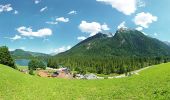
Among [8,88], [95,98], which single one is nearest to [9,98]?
[8,88]

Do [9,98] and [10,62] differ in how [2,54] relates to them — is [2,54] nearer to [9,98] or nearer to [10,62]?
[10,62]

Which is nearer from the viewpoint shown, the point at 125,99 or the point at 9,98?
the point at 125,99

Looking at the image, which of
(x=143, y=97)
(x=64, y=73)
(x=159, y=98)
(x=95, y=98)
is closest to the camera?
(x=159, y=98)

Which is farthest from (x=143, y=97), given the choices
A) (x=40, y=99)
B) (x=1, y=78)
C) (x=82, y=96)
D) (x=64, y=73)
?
(x=64, y=73)

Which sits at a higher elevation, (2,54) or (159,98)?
(2,54)

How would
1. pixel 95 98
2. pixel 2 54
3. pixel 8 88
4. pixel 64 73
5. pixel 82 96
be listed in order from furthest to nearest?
1. pixel 64 73
2. pixel 2 54
3. pixel 8 88
4. pixel 82 96
5. pixel 95 98

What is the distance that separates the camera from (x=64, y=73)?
15650cm

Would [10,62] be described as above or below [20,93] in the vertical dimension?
above

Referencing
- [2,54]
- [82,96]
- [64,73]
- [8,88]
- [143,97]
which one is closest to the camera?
[143,97]

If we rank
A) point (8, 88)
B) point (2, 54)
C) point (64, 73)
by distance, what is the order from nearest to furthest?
1. point (8, 88)
2. point (2, 54)
3. point (64, 73)

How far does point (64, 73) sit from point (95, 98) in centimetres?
12915

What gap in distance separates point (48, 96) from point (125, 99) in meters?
9.00

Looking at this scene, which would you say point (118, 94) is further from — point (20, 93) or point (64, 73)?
point (64, 73)

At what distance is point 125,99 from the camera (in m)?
26.1
